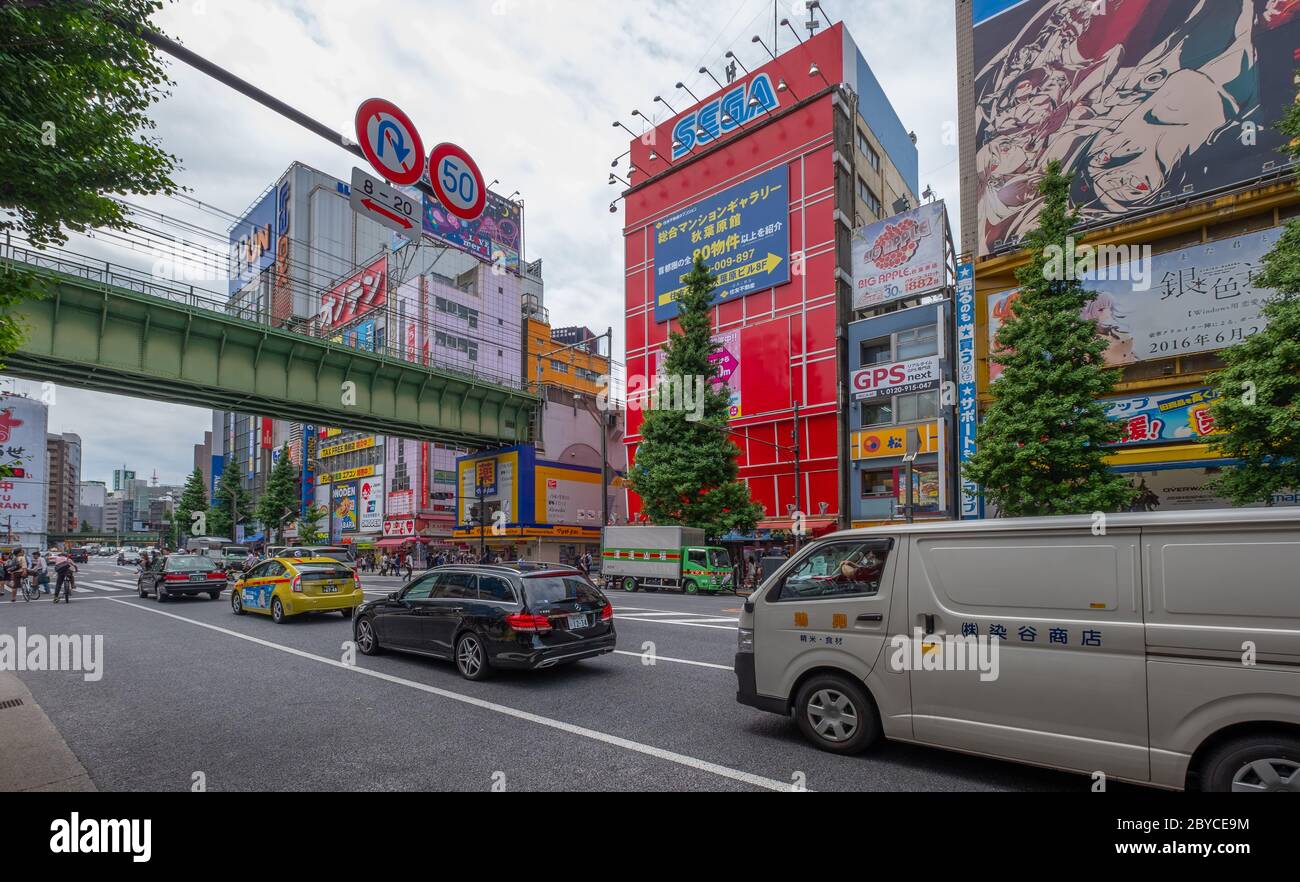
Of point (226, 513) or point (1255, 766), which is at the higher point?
point (1255, 766)

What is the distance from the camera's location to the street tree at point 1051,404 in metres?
17.3

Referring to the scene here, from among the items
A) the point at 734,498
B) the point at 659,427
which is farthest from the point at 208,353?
the point at 734,498

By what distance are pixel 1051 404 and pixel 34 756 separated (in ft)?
68.1

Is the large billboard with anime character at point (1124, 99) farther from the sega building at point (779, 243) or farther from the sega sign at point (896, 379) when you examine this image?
the sega building at point (779, 243)

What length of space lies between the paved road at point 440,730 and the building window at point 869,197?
1326 inches

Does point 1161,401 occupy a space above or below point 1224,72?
below

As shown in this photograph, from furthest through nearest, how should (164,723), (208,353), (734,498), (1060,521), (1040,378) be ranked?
(734,498), (208,353), (1040,378), (164,723), (1060,521)

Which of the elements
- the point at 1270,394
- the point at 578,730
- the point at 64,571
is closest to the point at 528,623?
the point at 578,730

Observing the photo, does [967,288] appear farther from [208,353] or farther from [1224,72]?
[208,353]

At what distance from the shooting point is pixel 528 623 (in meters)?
8.02

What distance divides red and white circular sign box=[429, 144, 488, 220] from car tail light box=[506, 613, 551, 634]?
4.95m

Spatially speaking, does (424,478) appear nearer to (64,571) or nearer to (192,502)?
(64,571)
